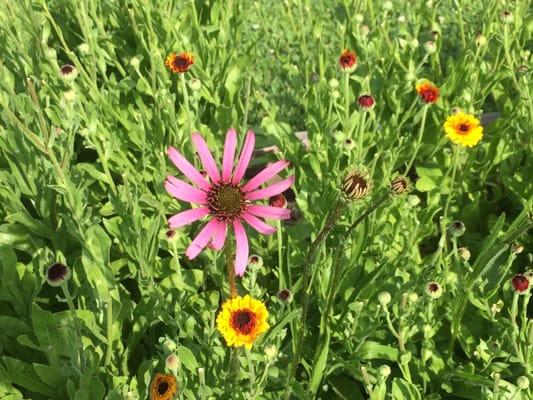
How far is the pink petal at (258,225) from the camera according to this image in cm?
96

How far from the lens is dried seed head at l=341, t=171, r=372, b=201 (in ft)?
2.70

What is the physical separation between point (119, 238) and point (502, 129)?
118cm

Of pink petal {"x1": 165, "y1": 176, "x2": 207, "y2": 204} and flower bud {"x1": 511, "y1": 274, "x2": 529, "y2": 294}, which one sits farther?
flower bud {"x1": 511, "y1": 274, "x2": 529, "y2": 294}

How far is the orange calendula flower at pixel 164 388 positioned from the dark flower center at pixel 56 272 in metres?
0.26

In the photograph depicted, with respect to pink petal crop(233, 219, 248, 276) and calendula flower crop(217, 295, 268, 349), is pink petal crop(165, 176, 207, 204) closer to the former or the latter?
pink petal crop(233, 219, 248, 276)

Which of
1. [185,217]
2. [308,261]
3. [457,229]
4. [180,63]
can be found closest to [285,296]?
[308,261]

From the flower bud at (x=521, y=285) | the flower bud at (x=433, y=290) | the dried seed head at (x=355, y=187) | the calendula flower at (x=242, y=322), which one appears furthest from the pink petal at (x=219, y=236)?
the flower bud at (x=521, y=285)

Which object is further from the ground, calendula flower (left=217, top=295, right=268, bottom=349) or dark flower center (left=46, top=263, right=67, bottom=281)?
dark flower center (left=46, top=263, right=67, bottom=281)

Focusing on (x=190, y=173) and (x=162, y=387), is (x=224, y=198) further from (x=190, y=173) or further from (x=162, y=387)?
(x=162, y=387)

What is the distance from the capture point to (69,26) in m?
2.08

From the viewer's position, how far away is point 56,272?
1.00m

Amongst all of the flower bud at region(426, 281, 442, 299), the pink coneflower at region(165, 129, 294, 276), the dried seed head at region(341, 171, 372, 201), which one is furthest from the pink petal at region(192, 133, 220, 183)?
the flower bud at region(426, 281, 442, 299)

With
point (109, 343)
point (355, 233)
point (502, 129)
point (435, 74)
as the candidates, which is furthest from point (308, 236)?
point (435, 74)

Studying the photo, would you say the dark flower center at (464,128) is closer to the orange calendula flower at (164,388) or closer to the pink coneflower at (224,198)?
the pink coneflower at (224,198)
